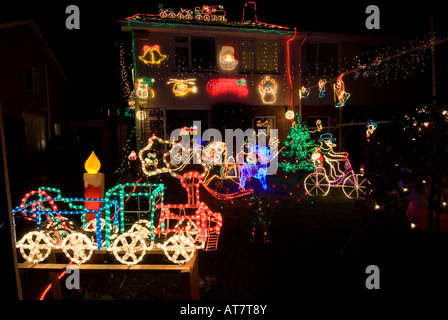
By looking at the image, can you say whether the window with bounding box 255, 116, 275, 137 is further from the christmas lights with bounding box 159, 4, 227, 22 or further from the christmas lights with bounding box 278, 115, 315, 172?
the christmas lights with bounding box 159, 4, 227, 22

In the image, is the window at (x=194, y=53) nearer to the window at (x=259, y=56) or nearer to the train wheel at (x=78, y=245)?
the window at (x=259, y=56)

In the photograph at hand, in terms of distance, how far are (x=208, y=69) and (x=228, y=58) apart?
1045 mm

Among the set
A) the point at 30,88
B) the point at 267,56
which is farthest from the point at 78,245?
the point at 30,88

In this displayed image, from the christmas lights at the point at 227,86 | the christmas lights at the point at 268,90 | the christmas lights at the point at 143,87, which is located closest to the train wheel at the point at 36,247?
the christmas lights at the point at 143,87

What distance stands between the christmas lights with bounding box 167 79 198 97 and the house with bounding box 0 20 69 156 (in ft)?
25.1

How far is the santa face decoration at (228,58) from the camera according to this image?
1274 cm

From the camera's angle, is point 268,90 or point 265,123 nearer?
point 268,90

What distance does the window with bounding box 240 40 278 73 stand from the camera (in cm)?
1347

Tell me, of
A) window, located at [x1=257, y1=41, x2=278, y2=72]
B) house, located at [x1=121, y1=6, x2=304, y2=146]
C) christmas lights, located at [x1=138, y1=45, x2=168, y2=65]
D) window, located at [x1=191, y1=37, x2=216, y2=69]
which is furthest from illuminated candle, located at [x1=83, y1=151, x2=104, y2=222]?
window, located at [x1=257, y1=41, x2=278, y2=72]

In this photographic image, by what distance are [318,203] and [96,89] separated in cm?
2774

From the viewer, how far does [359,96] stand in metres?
14.3

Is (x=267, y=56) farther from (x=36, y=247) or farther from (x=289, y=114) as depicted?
(x=36, y=247)

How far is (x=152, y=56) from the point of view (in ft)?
40.2

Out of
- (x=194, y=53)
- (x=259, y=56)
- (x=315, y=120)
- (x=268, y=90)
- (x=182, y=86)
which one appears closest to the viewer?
(x=182, y=86)
